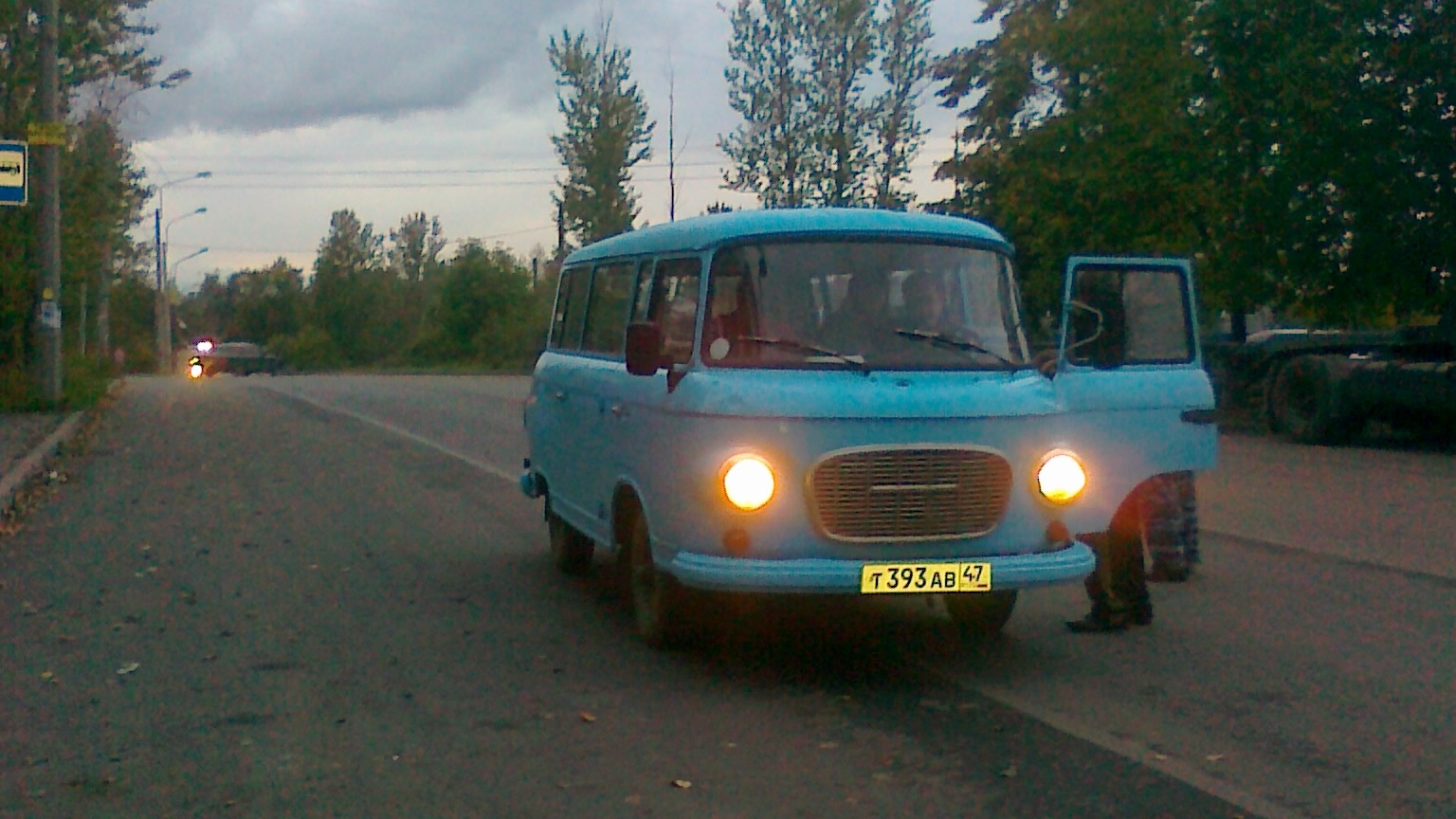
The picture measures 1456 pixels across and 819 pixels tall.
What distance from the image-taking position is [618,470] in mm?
8359

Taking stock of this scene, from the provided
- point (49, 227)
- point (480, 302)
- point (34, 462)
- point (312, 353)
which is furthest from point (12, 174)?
point (312, 353)

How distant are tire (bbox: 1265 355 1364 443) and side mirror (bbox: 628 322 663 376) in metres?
16.6

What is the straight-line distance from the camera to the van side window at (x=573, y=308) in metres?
10.2

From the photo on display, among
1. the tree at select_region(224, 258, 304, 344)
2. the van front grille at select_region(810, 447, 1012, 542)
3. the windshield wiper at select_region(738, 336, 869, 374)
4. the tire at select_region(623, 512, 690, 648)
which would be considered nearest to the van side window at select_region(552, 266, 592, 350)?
the tire at select_region(623, 512, 690, 648)

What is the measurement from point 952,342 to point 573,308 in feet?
10.9

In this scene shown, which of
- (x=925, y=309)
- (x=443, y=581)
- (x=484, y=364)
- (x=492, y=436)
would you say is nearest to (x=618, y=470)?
(x=925, y=309)

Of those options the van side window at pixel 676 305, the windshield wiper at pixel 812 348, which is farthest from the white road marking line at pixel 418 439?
the windshield wiper at pixel 812 348

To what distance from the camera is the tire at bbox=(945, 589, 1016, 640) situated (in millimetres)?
8312

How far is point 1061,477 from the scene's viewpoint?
7477 millimetres

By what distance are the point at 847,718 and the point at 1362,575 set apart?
16.4ft

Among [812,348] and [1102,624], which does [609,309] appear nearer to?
[812,348]

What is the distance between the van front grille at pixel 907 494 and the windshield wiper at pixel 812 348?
24.2 inches

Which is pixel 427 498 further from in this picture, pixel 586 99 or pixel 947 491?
pixel 586 99

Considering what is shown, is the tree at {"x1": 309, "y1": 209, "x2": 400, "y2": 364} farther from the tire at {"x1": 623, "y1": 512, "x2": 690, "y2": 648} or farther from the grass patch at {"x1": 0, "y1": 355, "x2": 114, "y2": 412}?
the tire at {"x1": 623, "y1": 512, "x2": 690, "y2": 648}
